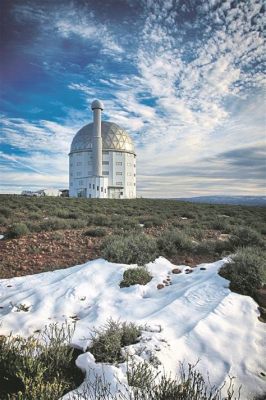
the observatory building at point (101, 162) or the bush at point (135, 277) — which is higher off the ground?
the observatory building at point (101, 162)

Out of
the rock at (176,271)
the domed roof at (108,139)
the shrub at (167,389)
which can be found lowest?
the rock at (176,271)

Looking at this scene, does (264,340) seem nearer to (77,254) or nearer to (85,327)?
(85,327)

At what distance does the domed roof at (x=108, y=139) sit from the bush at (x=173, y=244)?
167 ft

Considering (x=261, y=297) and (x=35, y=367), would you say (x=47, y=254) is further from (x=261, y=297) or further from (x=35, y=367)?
(x=261, y=297)

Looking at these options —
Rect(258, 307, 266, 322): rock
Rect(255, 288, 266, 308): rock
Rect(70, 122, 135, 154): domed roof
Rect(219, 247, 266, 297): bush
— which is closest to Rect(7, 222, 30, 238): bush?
Rect(219, 247, 266, 297): bush

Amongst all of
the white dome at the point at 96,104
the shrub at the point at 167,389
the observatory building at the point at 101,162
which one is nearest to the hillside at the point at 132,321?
the shrub at the point at 167,389

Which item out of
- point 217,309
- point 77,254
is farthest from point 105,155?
point 217,309

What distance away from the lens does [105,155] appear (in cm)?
5678

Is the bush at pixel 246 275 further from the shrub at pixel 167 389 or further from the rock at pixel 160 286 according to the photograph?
the shrub at pixel 167 389

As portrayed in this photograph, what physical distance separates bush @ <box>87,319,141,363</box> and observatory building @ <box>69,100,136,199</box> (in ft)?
157

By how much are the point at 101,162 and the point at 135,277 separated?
4866 centimetres

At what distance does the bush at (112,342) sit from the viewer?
3.04 m

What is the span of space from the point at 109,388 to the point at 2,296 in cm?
Result: 340

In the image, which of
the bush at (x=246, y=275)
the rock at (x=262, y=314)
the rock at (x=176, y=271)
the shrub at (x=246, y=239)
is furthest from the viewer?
the shrub at (x=246, y=239)
